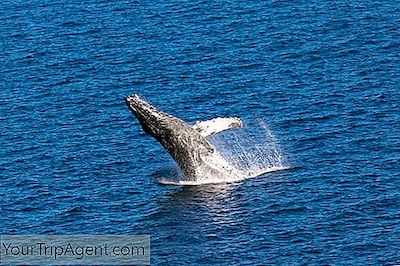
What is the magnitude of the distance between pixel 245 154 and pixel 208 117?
325 inches

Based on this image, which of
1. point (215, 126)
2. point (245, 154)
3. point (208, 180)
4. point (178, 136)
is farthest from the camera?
point (245, 154)

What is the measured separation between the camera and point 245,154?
79438 mm

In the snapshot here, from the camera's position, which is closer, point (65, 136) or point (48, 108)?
point (65, 136)

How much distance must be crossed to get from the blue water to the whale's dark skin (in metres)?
1.67

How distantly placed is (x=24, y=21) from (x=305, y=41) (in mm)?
26728

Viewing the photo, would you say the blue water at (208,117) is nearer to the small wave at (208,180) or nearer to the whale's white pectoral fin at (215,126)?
the small wave at (208,180)

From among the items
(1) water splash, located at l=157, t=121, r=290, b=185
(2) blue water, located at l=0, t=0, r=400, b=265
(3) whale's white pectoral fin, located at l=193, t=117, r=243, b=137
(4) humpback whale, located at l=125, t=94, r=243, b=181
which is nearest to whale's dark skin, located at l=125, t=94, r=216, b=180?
(4) humpback whale, located at l=125, t=94, r=243, b=181

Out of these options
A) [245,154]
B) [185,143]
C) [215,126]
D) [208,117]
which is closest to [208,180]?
[185,143]

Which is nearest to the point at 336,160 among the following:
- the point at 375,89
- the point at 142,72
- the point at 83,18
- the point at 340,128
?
the point at 340,128

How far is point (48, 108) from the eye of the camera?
91.2 meters

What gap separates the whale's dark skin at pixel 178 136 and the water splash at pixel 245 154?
2.63 ft

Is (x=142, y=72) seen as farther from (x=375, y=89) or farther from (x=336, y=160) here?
(x=336, y=160)

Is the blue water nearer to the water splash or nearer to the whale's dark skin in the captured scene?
the water splash

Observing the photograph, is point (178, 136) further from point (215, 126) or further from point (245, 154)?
point (245, 154)
